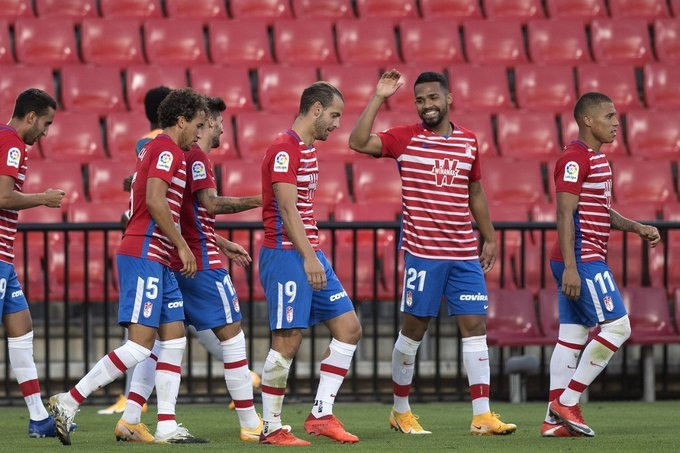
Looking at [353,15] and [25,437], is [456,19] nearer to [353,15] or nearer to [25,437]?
[353,15]

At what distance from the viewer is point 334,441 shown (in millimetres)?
6902

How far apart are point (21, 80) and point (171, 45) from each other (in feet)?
4.98

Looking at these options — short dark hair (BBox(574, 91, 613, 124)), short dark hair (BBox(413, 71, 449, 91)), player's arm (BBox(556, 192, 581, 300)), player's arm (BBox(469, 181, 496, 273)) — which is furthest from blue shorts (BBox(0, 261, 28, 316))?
short dark hair (BBox(574, 91, 613, 124))

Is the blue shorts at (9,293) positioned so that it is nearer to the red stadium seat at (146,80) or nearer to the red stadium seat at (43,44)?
the red stadium seat at (146,80)

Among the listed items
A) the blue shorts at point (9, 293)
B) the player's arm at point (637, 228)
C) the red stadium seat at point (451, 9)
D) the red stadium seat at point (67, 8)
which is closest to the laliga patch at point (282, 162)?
the blue shorts at point (9, 293)

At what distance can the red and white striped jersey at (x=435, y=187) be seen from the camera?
7.19m

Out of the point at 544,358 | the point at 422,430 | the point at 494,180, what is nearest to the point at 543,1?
the point at 494,180

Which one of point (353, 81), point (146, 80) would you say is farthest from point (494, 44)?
point (146, 80)

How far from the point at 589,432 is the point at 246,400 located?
70.3 inches

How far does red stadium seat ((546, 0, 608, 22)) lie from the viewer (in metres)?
14.1

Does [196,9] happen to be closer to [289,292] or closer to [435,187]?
[435,187]

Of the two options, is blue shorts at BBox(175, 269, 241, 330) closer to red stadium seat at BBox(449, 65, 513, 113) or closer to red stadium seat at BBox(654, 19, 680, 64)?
red stadium seat at BBox(449, 65, 513, 113)

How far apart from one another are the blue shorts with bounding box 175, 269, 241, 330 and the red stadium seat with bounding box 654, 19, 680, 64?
7946 millimetres

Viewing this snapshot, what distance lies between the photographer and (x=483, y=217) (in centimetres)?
743
